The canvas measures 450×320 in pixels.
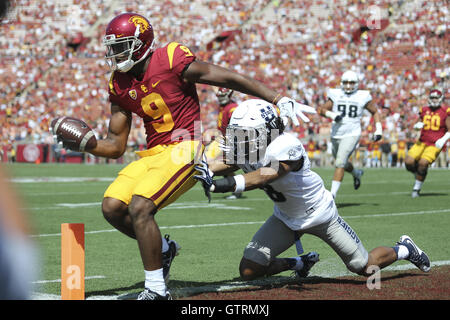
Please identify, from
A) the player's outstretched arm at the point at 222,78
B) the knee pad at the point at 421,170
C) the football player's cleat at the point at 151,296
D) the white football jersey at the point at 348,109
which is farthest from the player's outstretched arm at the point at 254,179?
the knee pad at the point at 421,170

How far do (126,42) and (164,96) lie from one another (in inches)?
16.0

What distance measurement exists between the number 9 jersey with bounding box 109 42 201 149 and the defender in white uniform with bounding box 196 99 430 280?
30 centimetres

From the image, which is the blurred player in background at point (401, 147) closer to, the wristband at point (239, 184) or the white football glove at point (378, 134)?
the white football glove at point (378, 134)

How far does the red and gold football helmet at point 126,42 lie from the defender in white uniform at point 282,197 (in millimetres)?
720

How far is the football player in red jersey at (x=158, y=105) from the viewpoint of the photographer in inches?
168

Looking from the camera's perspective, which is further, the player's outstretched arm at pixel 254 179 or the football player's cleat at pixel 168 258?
the football player's cleat at pixel 168 258

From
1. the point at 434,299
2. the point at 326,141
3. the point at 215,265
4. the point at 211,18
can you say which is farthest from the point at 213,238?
the point at 211,18

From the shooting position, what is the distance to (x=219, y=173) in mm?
5238

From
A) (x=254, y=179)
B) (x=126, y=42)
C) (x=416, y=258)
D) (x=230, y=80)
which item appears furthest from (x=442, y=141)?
(x=126, y=42)

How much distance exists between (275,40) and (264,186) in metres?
27.0

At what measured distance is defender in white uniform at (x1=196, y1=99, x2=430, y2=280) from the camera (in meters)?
4.42

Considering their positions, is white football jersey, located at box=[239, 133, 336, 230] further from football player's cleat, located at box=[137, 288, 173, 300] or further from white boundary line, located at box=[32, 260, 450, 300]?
football player's cleat, located at box=[137, 288, 173, 300]

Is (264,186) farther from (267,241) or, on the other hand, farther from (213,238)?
(213,238)

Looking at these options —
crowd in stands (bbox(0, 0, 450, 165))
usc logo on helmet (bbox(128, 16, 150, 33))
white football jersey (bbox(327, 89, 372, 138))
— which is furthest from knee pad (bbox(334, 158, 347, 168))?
crowd in stands (bbox(0, 0, 450, 165))
